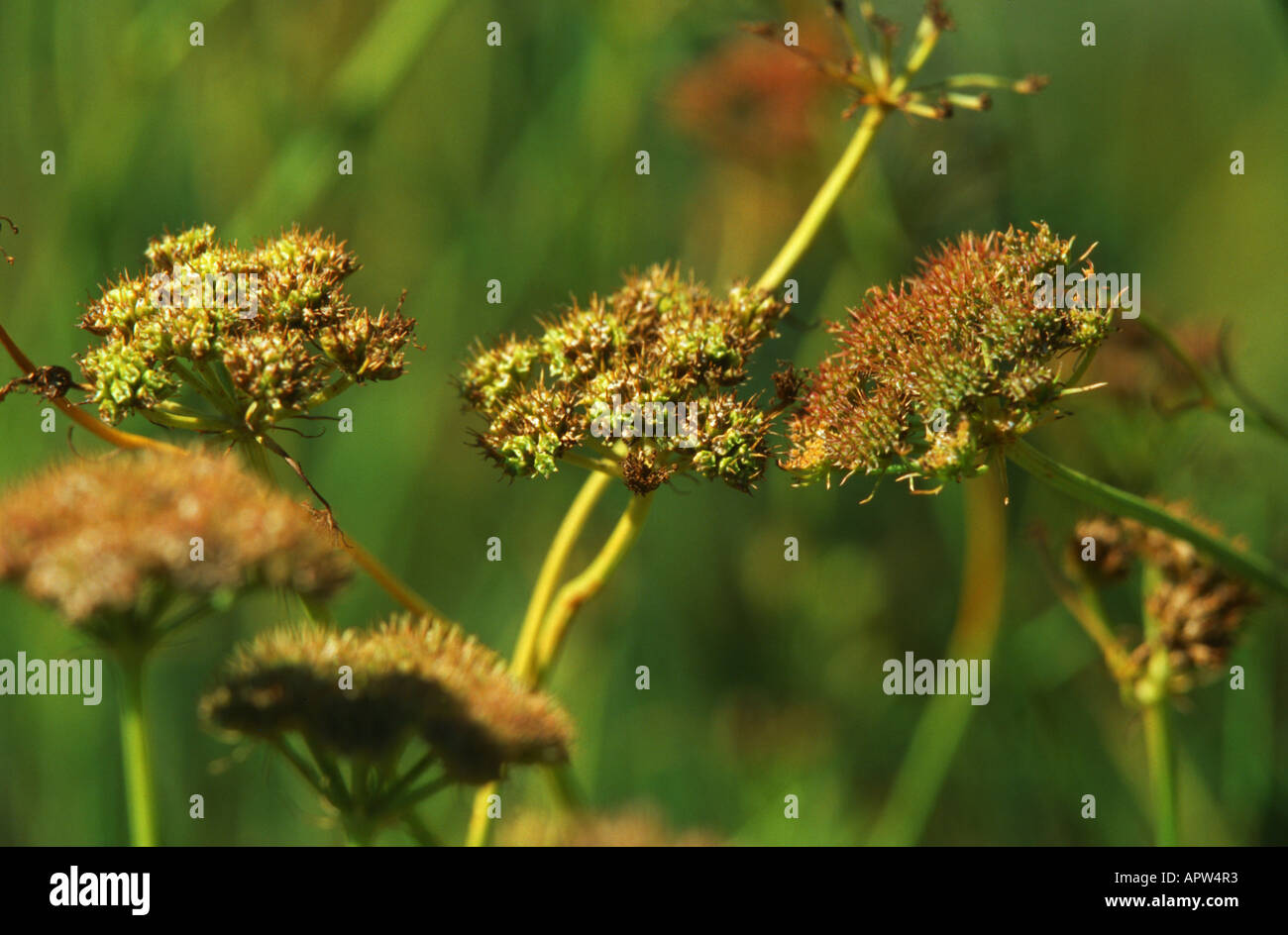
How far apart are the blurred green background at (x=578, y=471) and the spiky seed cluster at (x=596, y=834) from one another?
190 centimetres

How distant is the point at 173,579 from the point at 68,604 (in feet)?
0.55

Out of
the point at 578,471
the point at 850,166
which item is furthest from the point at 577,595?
the point at 578,471

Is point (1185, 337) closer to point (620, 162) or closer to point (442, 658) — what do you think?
point (620, 162)

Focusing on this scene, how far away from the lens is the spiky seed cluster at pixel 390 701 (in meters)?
2.29

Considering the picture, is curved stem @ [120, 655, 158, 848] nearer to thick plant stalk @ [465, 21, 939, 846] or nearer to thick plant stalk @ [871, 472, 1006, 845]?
thick plant stalk @ [465, 21, 939, 846]

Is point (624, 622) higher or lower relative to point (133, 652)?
higher

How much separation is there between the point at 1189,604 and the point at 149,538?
9.57 feet

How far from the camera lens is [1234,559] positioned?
280 cm

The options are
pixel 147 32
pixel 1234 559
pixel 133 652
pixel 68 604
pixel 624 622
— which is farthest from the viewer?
pixel 624 622

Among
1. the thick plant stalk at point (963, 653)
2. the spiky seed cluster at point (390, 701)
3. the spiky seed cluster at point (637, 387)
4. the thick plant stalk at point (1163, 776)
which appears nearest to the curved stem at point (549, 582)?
the spiky seed cluster at point (637, 387)

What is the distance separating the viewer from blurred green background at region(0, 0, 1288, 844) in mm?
4871

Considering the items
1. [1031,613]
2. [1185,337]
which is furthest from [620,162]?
[1031,613]

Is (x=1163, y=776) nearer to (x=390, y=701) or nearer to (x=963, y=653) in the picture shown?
(x=963, y=653)
